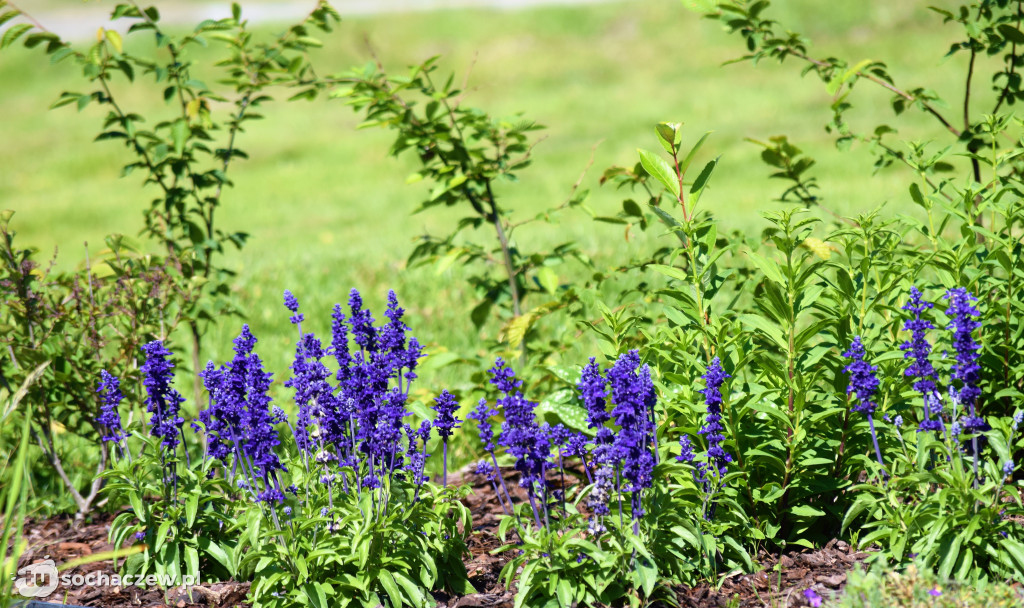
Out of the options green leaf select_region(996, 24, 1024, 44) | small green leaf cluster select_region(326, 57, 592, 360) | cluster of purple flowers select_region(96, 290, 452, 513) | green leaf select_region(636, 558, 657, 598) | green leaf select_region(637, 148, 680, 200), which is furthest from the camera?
small green leaf cluster select_region(326, 57, 592, 360)

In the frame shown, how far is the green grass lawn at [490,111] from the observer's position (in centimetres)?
785

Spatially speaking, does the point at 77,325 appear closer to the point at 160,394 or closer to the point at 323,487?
the point at 160,394

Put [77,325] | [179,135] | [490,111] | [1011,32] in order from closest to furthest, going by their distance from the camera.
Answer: [1011,32], [77,325], [179,135], [490,111]

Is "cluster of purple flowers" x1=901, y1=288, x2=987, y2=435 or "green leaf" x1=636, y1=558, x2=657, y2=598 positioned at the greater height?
"cluster of purple flowers" x1=901, y1=288, x2=987, y2=435

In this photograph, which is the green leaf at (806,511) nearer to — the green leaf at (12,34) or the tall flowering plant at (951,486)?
the tall flowering plant at (951,486)

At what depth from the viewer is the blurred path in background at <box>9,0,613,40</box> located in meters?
27.6

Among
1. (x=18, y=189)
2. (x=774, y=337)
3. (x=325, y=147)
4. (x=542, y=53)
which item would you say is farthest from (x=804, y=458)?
(x=542, y=53)

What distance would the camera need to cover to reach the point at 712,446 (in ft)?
8.30

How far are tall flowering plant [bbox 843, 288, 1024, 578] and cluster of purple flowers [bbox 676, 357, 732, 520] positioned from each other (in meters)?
0.39

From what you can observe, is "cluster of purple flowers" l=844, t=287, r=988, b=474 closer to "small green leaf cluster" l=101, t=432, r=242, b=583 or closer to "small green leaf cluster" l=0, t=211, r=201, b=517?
"small green leaf cluster" l=101, t=432, r=242, b=583

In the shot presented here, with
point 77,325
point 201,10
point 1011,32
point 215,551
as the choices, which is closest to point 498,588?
point 215,551

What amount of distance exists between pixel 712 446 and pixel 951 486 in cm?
67

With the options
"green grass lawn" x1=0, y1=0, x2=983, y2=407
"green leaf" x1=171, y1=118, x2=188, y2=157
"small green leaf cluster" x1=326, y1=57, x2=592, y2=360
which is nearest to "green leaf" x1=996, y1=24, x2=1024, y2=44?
"green grass lawn" x1=0, y1=0, x2=983, y2=407

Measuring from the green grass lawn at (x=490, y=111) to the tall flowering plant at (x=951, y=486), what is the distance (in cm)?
211
